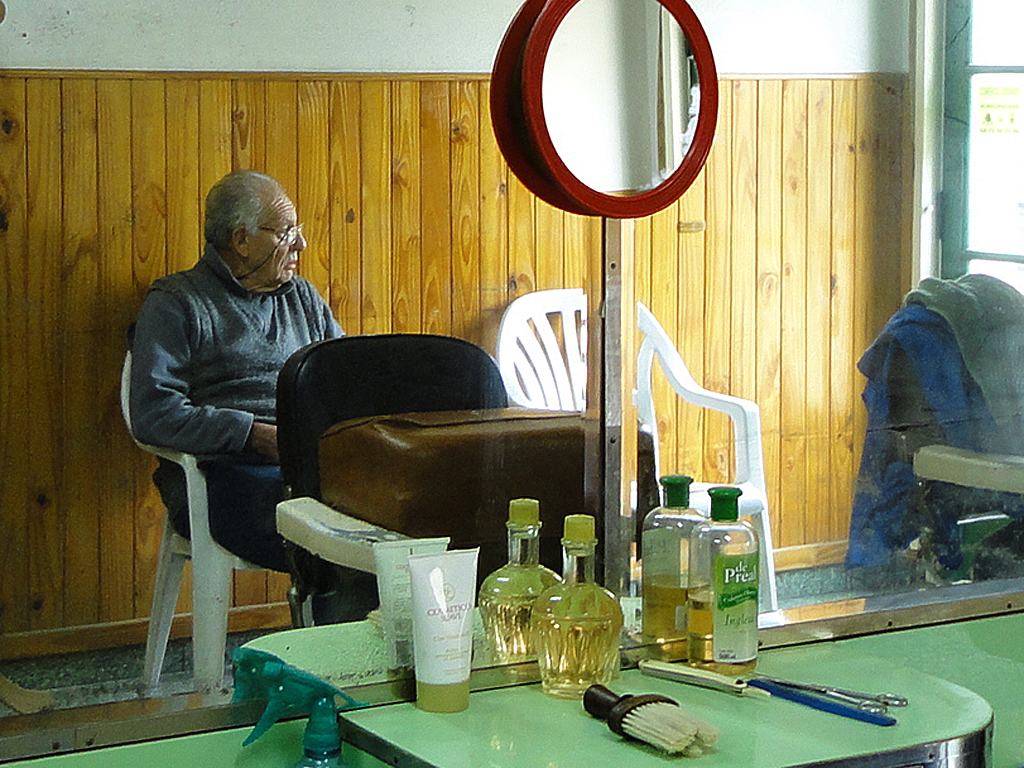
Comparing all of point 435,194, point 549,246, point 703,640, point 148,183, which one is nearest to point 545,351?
point 549,246

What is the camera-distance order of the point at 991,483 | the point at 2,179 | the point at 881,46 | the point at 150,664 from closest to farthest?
the point at 2,179
the point at 150,664
the point at 881,46
the point at 991,483

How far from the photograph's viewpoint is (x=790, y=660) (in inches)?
55.6

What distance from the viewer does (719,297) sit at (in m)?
1.45

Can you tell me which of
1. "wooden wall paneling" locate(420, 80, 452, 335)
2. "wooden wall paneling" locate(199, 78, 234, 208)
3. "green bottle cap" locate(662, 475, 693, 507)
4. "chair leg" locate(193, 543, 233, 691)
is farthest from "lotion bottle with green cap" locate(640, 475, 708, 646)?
"wooden wall paneling" locate(199, 78, 234, 208)

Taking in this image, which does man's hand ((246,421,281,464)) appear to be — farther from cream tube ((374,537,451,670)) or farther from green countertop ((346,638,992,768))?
green countertop ((346,638,992,768))

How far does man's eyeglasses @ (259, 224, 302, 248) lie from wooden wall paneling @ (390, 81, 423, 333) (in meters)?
0.08

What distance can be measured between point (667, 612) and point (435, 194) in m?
0.48

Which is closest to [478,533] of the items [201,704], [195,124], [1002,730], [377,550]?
Result: [377,550]

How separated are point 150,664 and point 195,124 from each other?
1.50 ft

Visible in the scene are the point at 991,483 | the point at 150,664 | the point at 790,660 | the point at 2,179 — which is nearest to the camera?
the point at 2,179

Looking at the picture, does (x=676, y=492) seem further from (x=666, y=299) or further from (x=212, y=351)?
(x=212, y=351)

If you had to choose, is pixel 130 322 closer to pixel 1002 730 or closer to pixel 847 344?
pixel 847 344

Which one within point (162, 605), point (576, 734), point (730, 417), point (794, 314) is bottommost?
point (576, 734)

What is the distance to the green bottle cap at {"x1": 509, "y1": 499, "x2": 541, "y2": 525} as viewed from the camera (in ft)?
4.24
